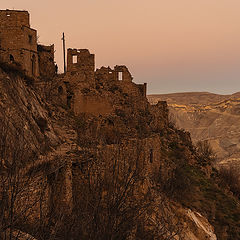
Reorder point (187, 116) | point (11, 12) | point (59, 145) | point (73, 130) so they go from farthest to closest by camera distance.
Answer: point (187, 116)
point (11, 12)
point (73, 130)
point (59, 145)

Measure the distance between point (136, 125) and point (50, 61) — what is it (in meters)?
8.71

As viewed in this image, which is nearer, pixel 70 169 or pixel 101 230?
pixel 101 230

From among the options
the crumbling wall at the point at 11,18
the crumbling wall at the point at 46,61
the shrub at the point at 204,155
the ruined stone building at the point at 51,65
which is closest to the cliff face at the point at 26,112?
the ruined stone building at the point at 51,65

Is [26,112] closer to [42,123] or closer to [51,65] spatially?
[42,123]

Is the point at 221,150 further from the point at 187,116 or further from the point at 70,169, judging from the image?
the point at 70,169

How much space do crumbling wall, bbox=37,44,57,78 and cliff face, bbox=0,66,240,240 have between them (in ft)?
13.5

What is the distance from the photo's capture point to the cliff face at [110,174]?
7055mm

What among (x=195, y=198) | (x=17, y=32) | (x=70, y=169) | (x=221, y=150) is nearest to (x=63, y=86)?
(x=17, y=32)

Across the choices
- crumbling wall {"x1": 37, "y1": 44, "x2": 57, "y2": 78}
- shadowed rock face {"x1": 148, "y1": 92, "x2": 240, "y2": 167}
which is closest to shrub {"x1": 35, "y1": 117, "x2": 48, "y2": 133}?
crumbling wall {"x1": 37, "y1": 44, "x2": 57, "y2": 78}

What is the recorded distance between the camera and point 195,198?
18328 mm

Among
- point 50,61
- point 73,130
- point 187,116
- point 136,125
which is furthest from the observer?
point 187,116

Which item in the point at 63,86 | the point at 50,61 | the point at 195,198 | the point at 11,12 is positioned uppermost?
the point at 11,12

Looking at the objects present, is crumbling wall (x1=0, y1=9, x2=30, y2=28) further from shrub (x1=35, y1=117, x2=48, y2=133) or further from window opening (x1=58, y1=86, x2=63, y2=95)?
shrub (x1=35, y1=117, x2=48, y2=133)

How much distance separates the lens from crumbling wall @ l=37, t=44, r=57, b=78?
21.4 metres
